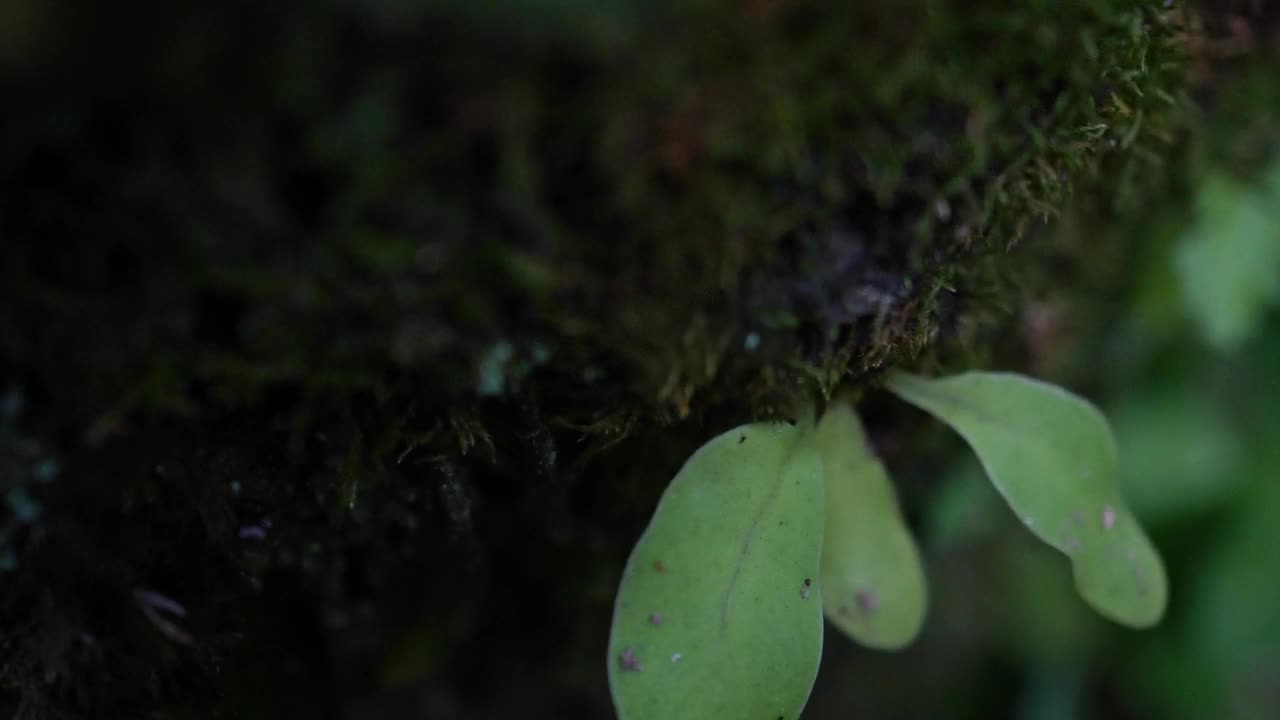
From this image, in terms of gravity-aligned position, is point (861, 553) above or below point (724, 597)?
below

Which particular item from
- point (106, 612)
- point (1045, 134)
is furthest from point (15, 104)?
point (1045, 134)

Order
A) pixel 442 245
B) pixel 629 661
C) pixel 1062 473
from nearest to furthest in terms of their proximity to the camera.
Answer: pixel 442 245 < pixel 629 661 < pixel 1062 473

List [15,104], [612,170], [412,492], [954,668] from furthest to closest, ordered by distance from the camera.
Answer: [954,668]
[412,492]
[612,170]
[15,104]

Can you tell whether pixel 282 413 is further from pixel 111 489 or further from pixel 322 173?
pixel 322 173

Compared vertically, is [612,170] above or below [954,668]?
above

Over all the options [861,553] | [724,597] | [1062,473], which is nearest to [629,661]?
[724,597]

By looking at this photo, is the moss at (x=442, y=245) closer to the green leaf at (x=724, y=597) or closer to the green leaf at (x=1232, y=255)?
the green leaf at (x=724, y=597)

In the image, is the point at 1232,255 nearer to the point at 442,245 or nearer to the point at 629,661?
the point at 629,661
